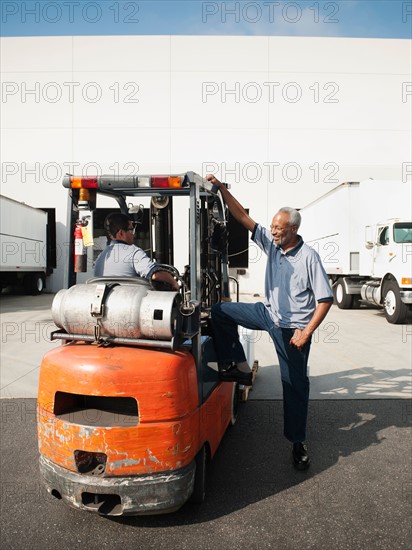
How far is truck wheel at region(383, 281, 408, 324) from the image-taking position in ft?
38.1

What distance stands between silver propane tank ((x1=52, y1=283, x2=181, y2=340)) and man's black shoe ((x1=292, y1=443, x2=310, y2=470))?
1.72 meters

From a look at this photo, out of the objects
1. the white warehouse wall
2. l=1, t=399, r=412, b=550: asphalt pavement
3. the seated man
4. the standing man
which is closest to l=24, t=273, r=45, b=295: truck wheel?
the white warehouse wall


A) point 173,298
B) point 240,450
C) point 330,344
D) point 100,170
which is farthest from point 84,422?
point 100,170

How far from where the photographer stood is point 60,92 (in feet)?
67.2

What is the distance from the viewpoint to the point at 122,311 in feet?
8.88

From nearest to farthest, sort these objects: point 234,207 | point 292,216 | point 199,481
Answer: point 199,481 < point 292,216 < point 234,207

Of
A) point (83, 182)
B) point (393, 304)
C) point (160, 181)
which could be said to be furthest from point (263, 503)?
point (393, 304)

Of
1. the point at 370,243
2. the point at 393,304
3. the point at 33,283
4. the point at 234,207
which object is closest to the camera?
the point at 234,207

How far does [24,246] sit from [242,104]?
11335 millimetres

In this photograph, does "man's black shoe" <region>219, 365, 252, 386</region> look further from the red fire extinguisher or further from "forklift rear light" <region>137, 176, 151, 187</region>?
"forklift rear light" <region>137, 176, 151, 187</region>

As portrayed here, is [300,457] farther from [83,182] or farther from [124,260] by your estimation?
[83,182]

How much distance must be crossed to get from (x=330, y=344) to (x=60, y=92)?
17.5 meters

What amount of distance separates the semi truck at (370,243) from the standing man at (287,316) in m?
8.84

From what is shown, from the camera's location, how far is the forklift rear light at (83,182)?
10.9 feet
